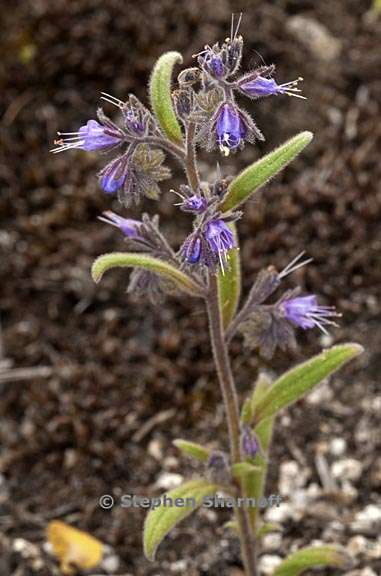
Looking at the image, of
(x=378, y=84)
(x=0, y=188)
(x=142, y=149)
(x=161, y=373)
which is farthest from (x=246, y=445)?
(x=378, y=84)

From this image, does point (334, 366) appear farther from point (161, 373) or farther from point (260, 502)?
point (161, 373)

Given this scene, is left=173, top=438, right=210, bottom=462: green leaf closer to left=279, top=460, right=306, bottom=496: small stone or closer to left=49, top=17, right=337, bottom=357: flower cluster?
left=49, top=17, right=337, bottom=357: flower cluster

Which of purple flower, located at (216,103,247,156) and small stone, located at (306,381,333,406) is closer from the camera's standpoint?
purple flower, located at (216,103,247,156)

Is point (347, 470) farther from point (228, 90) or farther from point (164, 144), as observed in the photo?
point (228, 90)

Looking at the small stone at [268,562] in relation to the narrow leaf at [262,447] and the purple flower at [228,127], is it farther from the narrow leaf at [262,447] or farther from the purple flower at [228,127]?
the purple flower at [228,127]

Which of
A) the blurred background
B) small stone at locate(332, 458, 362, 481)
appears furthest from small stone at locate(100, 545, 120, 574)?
small stone at locate(332, 458, 362, 481)

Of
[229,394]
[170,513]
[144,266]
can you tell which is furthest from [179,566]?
[144,266]
